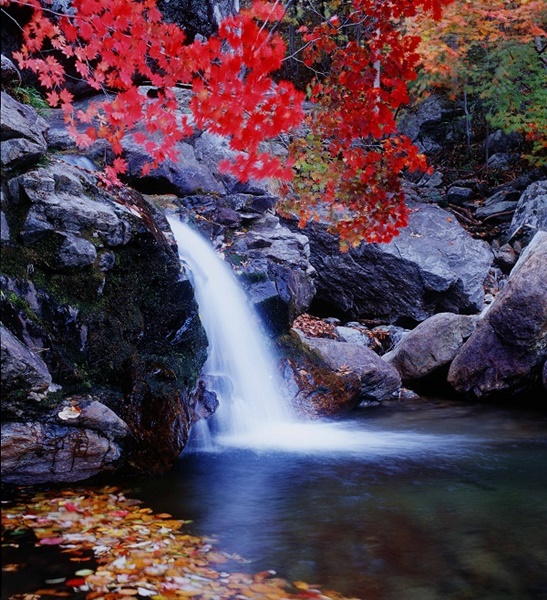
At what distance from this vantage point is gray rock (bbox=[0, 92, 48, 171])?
18.7ft

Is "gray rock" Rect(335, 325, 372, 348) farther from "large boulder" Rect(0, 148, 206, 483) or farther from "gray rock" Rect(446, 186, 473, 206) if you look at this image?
"gray rock" Rect(446, 186, 473, 206)

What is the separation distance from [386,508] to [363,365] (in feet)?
16.9

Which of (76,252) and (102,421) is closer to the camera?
(102,421)

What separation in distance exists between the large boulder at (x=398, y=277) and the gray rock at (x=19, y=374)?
30.8ft

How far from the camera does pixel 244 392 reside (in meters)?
8.51

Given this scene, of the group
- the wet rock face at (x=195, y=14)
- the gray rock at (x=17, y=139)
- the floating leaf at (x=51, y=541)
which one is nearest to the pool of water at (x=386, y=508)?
the floating leaf at (x=51, y=541)

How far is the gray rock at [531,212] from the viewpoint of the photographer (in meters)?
15.4

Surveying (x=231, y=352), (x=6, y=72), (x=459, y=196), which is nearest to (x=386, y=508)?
(x=231, y=352)

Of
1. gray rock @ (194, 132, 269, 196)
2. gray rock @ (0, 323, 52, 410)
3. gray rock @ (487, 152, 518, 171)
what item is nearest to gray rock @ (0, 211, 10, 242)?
gray rock @ (0, 323, 52, 410)

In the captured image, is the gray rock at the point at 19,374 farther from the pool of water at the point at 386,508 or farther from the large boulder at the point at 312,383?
the large boulder at the point at 312,383

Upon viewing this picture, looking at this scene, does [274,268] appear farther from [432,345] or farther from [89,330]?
[89,330]

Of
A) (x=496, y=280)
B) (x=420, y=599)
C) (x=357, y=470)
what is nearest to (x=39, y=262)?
(x=357, y=470)

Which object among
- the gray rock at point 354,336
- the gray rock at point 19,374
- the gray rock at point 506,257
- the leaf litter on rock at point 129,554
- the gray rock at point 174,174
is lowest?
the leaf litter on rock at point 129,554

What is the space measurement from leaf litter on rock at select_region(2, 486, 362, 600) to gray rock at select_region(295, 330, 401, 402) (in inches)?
220
